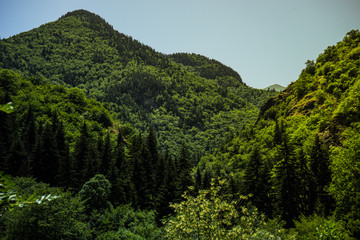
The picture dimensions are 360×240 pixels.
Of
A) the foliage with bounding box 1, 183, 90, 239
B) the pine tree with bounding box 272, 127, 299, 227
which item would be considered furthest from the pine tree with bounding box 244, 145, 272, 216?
the foliage with bounding box 1, 183, 90, 239

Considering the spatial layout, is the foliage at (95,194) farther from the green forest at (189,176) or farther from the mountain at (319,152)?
the mountain at (319,152)

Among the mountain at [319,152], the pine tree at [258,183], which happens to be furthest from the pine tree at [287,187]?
the pine tree at [258,183]

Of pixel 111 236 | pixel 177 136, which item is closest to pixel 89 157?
pixel 111 236

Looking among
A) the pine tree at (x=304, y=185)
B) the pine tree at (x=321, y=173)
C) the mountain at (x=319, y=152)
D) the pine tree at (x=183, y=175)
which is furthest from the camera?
the pine tree at (x=183, y=175)

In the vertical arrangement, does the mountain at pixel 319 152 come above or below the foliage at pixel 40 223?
above

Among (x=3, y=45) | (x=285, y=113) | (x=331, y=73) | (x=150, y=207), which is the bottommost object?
(x=150, y=207)

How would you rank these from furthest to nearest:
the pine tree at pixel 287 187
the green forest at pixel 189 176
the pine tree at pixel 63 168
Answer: the pine tree at pixel 63 168 < the pine tree at pixel 287 187 < the green forest at pixel 189 176

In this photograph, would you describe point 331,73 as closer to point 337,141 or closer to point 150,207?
point 337,141

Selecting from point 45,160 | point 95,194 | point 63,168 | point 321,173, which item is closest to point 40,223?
point 95,194

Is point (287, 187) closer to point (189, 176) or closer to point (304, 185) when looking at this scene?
point (304, 185)

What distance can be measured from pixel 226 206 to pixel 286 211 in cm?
2661

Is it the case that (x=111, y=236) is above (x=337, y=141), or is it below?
below

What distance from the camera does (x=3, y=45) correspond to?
587 ft

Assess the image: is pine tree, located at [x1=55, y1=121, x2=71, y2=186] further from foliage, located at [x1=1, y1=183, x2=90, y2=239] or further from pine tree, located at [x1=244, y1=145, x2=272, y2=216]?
pine tree, located at [x1=244, y1=145, x2=272, y2=216]
